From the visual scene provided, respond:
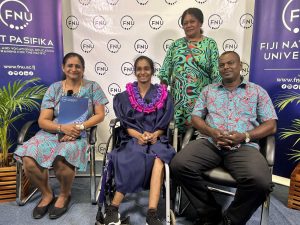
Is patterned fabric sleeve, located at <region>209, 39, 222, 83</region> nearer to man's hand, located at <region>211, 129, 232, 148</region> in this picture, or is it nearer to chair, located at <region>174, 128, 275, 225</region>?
man's hand, located at <region>211, 129, 232, 148</region>

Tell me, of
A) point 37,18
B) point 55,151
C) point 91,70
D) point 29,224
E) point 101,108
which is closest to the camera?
point 29,224

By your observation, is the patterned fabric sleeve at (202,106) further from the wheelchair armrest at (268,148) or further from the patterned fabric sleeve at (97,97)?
the patterned fabric sleeve at (97,97)

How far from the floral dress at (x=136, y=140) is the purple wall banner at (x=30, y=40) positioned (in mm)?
1142

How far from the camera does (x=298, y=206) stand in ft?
7.82

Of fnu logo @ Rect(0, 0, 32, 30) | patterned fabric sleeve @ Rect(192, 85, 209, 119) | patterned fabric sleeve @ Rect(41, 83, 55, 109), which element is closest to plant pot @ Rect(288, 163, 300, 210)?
patterned fabric sleeve @ Rect(192, 85, 209, 119)

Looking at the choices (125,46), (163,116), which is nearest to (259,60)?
(163,116)

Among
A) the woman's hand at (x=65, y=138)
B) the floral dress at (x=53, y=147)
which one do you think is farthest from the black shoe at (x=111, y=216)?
the woman's hand at (x=65, y=138)

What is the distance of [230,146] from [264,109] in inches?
17.4

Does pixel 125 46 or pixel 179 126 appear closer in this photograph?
pixel 179 126

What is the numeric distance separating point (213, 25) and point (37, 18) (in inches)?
80.2

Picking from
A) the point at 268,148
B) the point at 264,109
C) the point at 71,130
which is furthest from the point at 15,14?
the point at 268,148

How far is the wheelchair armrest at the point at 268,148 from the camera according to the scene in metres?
1.94

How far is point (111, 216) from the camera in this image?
193 cm

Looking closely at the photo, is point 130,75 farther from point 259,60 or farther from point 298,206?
point 298,206
